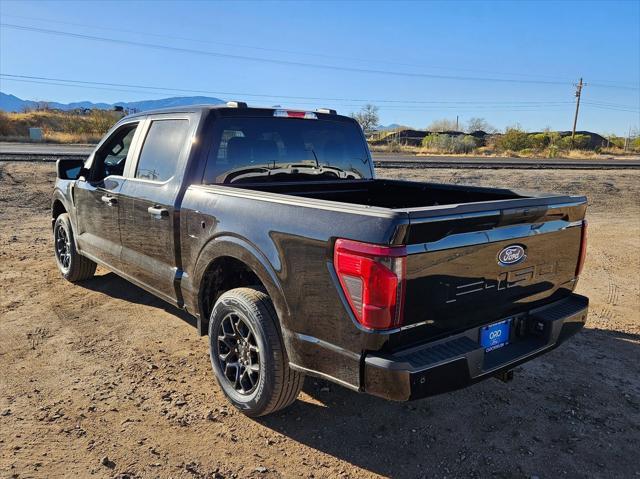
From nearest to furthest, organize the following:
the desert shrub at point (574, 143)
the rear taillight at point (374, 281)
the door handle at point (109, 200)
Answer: the rear taillight at point (374, 281) → the door handle at point (109, 200) → the desert shrub at point (574, 143)

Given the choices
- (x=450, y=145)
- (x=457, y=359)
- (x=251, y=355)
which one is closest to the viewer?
(x=457, y=359)

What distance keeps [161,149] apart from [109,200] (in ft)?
2.90

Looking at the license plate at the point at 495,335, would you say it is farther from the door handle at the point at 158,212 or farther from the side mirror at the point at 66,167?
A: the side mirror at the point at 66,167

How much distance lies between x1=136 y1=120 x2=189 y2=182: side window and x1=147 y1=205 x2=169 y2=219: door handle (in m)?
0.25

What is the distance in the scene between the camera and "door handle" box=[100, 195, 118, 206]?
15.0ft

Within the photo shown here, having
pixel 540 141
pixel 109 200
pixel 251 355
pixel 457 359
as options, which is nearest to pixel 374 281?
pixel 457 359

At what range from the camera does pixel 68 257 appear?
19.3 ft

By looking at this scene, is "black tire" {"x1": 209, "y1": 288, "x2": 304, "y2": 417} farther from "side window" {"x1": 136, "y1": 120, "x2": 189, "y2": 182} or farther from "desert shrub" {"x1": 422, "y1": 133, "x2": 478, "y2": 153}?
"desert shrub" {"x1": 422, "y1": 133, "x2": 478, "y2": 153}

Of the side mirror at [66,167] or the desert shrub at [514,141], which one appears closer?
the side mirror at [66,167]

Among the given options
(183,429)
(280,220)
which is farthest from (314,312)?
(183,429)

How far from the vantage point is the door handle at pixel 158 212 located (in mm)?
3840

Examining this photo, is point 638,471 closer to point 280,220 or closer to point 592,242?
point 280,220

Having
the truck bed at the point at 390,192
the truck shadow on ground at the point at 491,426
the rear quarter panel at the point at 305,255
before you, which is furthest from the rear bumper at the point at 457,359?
the truck bed at the point at 390,192

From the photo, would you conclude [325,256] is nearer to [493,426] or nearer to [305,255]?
[305,255]
